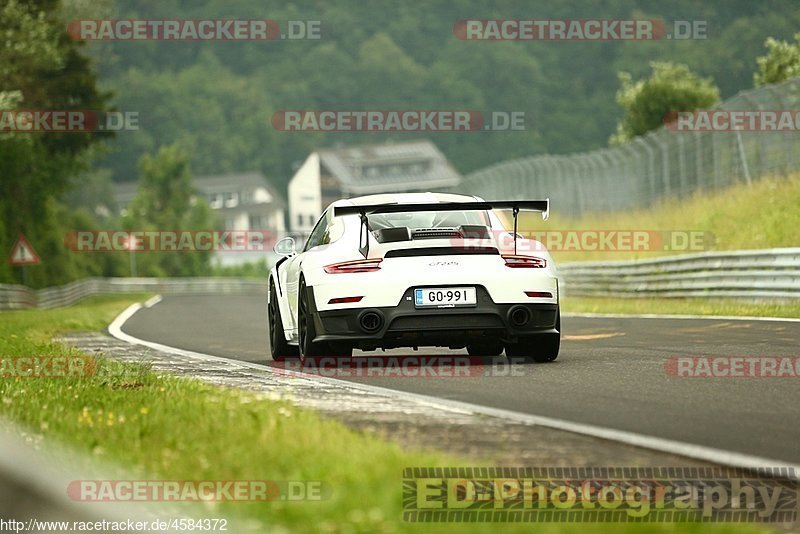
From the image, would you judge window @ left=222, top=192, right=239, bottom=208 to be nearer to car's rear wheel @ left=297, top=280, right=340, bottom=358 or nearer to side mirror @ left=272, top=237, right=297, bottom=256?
side mirror @ left=272, top=237, right=297, bottom=256

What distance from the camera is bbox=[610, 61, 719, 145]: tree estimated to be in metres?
67.4

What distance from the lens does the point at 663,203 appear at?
35.8 m

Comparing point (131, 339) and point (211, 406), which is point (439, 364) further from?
point (131, 339)

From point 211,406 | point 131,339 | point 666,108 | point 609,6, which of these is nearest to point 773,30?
point 609,6

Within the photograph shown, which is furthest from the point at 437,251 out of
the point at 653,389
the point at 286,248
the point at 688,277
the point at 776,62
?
the point at 776,62

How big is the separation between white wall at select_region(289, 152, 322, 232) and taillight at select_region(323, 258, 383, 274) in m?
141

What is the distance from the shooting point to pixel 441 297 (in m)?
11.2

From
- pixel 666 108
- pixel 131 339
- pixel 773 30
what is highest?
pixel 773 30

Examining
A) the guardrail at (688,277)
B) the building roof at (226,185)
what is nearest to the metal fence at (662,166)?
the guardrail at (688,277)

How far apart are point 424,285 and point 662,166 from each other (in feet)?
83.1

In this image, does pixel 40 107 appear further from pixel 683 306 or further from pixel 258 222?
pixel 258 222

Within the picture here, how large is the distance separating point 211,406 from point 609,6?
528 ft

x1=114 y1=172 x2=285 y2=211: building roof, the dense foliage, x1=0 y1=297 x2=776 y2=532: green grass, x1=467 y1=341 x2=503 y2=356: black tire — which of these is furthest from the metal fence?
x1=114 y1=172 x2=285 y2=211: building roof

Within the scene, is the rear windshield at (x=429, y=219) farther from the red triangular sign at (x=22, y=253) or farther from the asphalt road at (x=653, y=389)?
the red triangular sign at (x=22, y=253)
